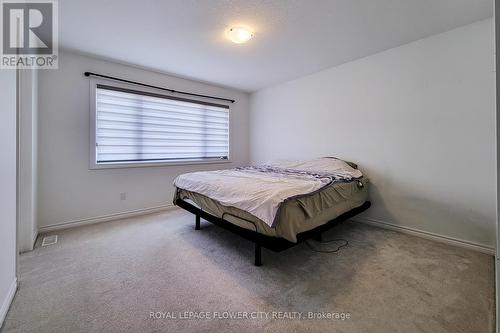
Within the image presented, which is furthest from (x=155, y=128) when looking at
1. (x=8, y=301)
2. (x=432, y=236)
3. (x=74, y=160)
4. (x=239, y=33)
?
(x=432, y=236)

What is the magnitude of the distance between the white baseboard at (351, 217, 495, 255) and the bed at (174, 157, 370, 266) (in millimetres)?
322

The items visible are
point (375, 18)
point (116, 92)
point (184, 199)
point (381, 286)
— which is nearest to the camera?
point (381, 286)

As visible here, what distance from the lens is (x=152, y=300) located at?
148cm

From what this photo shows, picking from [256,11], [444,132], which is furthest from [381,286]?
[256,11]

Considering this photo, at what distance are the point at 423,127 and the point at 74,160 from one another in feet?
15.1

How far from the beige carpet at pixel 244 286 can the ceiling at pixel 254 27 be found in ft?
7.91

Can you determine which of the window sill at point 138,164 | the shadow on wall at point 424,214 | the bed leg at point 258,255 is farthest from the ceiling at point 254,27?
the bed leg at point 258,255

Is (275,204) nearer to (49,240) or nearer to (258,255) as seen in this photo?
(258,255)

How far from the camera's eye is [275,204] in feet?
5.33

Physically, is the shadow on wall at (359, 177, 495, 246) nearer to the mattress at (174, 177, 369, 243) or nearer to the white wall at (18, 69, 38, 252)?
the mattress at (174, 177, 369, 243)

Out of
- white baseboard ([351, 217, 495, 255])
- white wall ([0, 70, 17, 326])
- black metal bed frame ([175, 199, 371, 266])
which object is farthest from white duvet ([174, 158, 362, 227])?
white wall ([0, 70, 17, 326])

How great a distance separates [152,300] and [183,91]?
11.0 ft

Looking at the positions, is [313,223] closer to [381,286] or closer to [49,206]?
[381,286]

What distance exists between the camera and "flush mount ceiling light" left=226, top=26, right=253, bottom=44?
2297 millimetres
